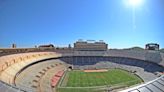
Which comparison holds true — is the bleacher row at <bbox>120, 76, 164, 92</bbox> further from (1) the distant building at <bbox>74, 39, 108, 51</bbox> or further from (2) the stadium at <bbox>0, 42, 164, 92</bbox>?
(1) the distant building at <bbox>74, 39, 108, 51</bbox>

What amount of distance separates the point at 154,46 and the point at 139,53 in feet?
47.9

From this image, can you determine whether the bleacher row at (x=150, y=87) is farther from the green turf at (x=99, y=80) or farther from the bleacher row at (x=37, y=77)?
the green turf at (x=99, y=80)

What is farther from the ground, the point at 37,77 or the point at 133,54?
the point at 133,54

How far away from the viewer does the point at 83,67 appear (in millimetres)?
58938

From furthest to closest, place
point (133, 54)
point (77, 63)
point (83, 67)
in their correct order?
point (133, 54), point (77, 63), point (83, 67)

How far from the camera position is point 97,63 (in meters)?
62.8

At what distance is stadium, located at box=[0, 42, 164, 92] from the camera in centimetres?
3531

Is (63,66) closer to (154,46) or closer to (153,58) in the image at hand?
(153,58)

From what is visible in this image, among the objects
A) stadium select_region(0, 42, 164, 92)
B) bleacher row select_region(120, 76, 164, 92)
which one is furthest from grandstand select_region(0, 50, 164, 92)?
bleacher row select_region(120, 76, 164, 92)

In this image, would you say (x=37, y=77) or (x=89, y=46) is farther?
(x=89, y=46)

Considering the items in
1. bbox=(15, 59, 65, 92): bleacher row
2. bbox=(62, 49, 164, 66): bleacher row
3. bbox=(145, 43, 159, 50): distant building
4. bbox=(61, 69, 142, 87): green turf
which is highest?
bbox=(145, 43, 159, 50): distant building

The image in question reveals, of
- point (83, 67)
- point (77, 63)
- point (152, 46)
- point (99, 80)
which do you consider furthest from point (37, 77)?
point (152, 46)

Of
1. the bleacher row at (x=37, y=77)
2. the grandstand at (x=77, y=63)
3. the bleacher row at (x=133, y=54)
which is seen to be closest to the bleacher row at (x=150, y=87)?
the bleacher row at (x=37, y=77)

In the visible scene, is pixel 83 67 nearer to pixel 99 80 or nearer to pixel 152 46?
pixel 99 80
